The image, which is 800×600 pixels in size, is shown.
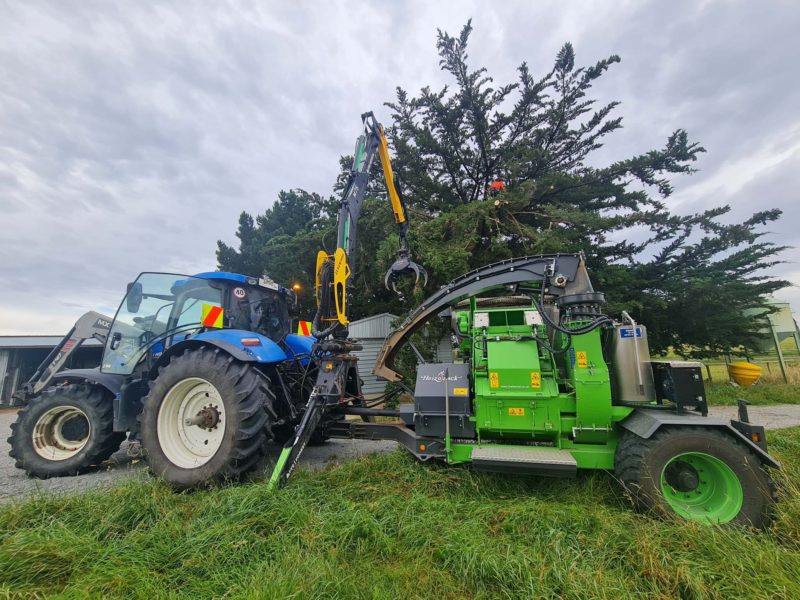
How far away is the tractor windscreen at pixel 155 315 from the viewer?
444 centimetres

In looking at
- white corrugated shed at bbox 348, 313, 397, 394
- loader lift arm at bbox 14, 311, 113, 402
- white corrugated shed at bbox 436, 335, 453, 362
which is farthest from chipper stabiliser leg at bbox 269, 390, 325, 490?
white corrugated shed at bbox 348, 313, 397, 394

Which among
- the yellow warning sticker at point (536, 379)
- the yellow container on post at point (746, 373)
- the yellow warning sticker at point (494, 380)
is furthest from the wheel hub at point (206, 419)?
the yellow container on post at point (746, 373)

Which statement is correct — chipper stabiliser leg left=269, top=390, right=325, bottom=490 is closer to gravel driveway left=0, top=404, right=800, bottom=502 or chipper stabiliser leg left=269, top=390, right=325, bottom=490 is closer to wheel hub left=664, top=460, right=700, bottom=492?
gravel driveway left=0, top=404, right=800, bottom=502

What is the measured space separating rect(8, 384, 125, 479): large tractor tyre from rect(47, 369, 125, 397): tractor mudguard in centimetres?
11

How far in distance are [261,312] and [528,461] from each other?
3762mm

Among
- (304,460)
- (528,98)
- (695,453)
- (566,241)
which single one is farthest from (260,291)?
(528,98)

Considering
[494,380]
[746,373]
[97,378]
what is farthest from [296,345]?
[746,373]

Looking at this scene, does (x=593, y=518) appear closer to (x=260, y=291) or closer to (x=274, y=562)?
(x=274, y=562)

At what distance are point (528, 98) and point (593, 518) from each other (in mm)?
11175

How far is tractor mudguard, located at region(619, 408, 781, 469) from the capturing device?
270 centimetres

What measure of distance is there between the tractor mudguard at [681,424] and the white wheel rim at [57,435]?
5729 mm

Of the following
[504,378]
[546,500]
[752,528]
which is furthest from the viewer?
[504,378]

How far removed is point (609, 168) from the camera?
32.7 ft

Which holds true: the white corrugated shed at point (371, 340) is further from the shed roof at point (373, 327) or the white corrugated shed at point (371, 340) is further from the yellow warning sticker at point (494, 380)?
the yellow warning sticker at point (494, 380)
